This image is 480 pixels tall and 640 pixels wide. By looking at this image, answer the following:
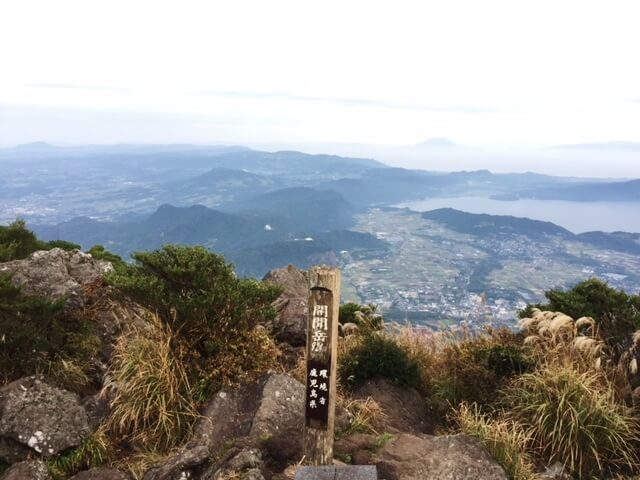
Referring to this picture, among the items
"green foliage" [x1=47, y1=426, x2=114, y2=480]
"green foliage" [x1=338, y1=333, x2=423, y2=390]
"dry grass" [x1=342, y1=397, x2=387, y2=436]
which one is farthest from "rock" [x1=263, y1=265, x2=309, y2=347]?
"green foliage" [x1=47, y1=426, x2=114, y2=480]

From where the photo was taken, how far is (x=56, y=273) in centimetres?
873

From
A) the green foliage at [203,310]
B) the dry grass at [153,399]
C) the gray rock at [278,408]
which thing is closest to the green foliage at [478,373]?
the gray rock at [278,408]

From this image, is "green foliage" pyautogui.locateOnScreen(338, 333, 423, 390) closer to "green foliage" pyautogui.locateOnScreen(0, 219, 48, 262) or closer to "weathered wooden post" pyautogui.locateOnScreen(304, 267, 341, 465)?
"weathered wooden post" pyautogui.locateOnScreen(304, 267, 341, 465)

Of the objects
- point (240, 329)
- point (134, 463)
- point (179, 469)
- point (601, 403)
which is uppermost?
point (240, 329)

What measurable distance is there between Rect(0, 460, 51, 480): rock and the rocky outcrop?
1086mm

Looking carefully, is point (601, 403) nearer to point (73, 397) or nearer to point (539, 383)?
point (539, 383)

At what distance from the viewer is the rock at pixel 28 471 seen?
16.5 feet

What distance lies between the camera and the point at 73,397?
20.1 feet

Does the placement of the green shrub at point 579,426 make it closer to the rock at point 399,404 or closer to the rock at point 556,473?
A: the rock at point 556,473

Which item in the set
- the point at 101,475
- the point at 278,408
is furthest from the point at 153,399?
the point at 278,408

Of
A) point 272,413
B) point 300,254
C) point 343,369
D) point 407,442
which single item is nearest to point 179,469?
point 272,413

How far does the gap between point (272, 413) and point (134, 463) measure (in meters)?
1.72

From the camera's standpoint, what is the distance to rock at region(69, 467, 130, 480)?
17.3 ft

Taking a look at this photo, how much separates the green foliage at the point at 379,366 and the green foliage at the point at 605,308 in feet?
8.44
